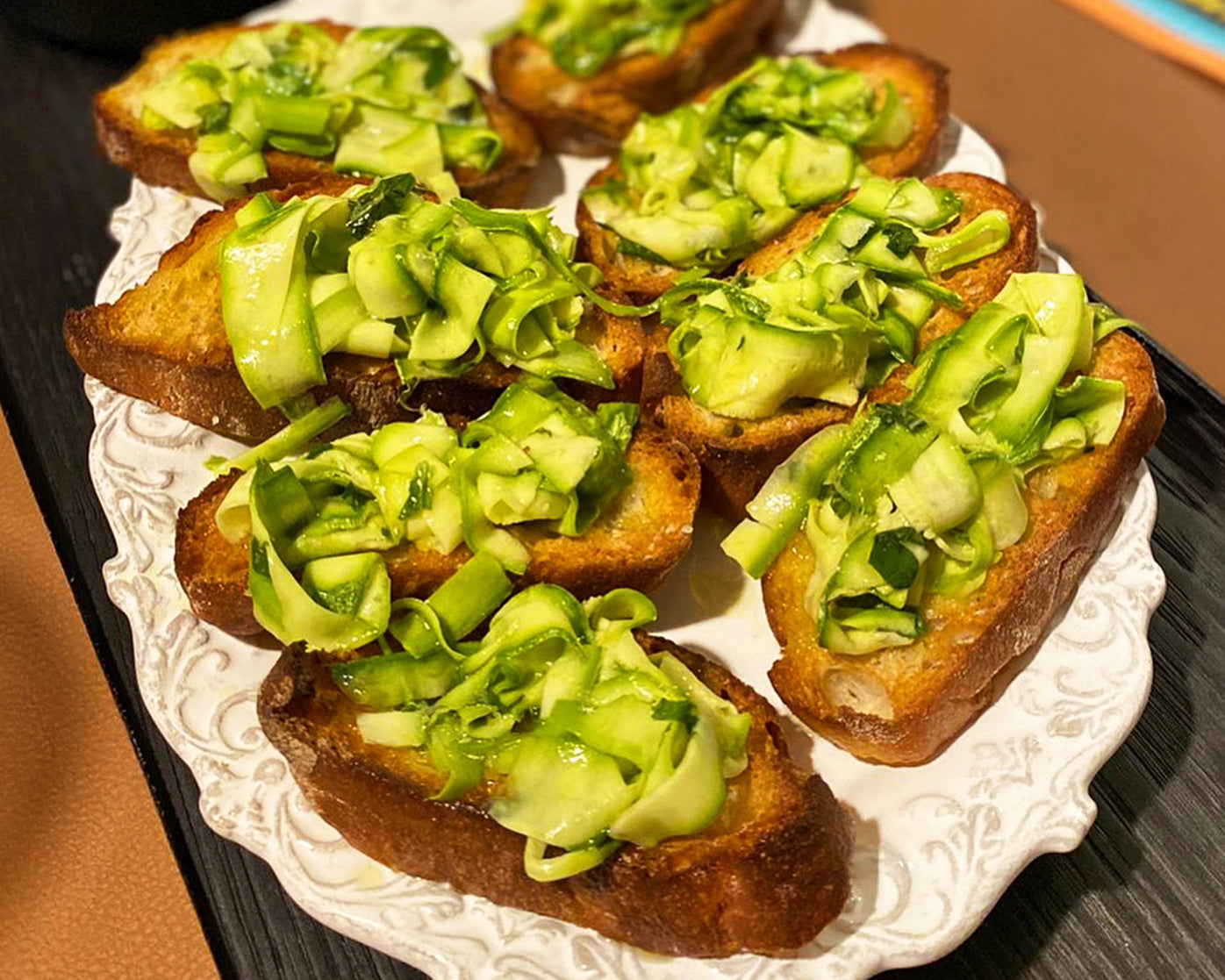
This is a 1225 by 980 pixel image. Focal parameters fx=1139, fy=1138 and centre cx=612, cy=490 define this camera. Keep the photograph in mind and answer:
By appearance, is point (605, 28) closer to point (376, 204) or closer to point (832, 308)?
point (376, 204)

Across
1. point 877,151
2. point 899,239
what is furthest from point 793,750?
point 877,151

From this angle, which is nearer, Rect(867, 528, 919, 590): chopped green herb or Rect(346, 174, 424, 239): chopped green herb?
Rect(867, 528, 919, 590): chopped green herb

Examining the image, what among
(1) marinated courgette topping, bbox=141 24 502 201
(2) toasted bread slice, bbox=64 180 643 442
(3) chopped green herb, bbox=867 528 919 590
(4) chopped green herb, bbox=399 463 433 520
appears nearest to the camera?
(3) chopped green herb, bbox=867 528 919 590

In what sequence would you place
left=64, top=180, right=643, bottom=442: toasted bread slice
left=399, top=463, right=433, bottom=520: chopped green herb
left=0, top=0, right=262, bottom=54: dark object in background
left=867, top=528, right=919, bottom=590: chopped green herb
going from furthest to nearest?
left=0, top=0, right=262, bottom=54: dark object in background
left=64, top=180, right=643, bottom=442: toasted bread slice
left=399, top=463, right=433, bottom=520: chopped green herb
left=867, top=528, right=919, bottom=590: chopped green herb

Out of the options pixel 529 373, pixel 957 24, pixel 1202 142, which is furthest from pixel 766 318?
pixel 957 24

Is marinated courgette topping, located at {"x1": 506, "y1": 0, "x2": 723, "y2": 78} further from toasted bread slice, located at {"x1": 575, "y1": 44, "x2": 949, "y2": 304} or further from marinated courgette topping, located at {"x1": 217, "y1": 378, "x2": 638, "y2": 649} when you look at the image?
marinated courgette topping, located at {"x1": 217, "y1": 378, "x2": 638, "y2": 649}

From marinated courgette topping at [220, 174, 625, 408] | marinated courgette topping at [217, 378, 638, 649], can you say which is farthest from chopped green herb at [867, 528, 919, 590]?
marinated courgette topping at [220, 174, 625, 408]
